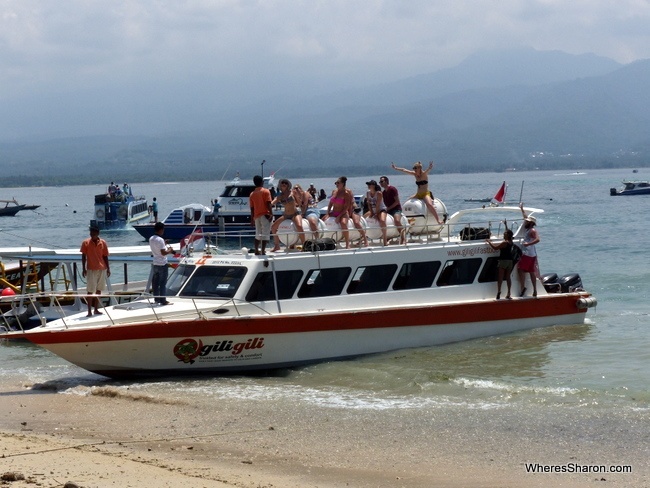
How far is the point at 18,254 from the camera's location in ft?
72.1

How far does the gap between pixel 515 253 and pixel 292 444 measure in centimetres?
828

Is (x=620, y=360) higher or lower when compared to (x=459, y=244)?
lower

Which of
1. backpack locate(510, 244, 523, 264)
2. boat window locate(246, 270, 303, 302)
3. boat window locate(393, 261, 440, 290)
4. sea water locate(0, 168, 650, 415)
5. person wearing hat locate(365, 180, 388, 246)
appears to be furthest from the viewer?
backpack locate(510, 244, 523, 264)

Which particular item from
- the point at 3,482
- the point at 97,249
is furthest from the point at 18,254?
the point at 3,482

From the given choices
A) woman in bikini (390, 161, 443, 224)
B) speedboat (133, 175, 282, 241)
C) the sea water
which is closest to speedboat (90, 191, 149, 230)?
speedboat (133, 175, 282, 241)

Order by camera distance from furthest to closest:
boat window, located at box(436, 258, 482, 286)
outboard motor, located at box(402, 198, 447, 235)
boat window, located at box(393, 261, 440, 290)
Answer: outboard motor, located at box(402, 198, 447, 235) < boat window, located at box(436, 258, 482, 286) < boat window, located at box(393, 261, 440, 290)

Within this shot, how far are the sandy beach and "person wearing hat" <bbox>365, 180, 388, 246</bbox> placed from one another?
4.85m

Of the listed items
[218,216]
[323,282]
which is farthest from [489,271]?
[218,216]

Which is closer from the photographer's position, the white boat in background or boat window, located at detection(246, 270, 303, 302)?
boat window, located at detection(246, 270, 303, 302)

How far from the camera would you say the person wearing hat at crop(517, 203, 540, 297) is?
64.0 feet

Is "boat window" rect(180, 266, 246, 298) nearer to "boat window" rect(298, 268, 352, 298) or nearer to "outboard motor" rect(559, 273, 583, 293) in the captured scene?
"boat window" rect(298, 268, 352, 298)

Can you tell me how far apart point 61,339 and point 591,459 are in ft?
26.4

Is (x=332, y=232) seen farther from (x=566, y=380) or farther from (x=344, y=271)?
(x=566, y=380)

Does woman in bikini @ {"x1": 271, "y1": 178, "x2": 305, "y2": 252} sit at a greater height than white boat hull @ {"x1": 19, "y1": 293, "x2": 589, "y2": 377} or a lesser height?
greater
